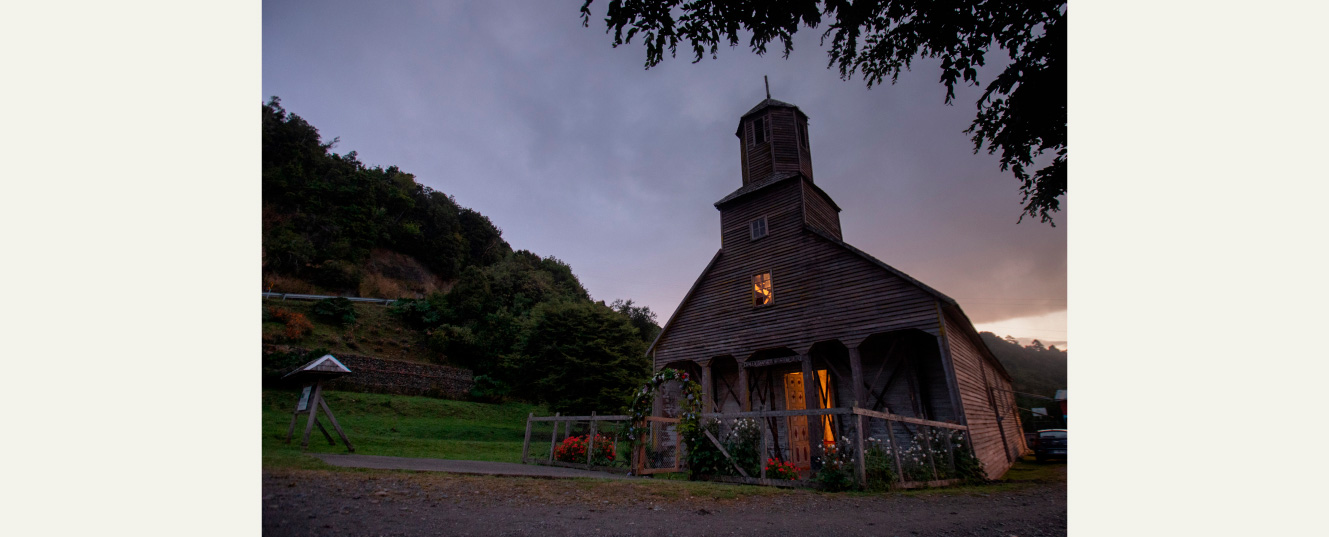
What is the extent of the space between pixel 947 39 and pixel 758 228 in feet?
27.5

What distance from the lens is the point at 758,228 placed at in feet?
41.5

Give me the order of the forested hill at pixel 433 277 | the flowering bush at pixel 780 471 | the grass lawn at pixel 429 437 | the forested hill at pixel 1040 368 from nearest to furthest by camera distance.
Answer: the forested hill at pixel 1040 368 < the grass lawn at pixel 429 437 < the forested hill at pixel 433 277 < the flowering bush at pixel 780 471

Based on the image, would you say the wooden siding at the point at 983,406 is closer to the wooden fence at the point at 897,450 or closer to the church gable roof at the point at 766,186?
the wooden fence at the point at 897,450

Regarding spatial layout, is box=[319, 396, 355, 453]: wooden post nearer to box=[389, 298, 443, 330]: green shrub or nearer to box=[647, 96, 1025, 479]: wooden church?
box=[389, 298, 443, 330]: green shrub

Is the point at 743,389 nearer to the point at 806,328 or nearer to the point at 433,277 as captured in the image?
the point at 806,328

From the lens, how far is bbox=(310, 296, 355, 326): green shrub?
21.1 ft

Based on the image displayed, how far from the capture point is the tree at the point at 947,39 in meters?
4.02

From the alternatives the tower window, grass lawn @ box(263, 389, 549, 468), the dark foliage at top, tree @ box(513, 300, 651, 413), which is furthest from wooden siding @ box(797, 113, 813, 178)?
tree @ box(513, 300, 651, 413)

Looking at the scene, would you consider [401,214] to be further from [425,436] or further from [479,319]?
[479,319]

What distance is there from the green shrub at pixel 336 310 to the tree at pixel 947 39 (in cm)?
514

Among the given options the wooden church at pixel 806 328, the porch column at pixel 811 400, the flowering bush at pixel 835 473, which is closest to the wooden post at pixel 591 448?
the wooden church at pixel 806 328

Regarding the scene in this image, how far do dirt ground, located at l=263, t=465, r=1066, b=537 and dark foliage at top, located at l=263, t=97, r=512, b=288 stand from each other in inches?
94.9
